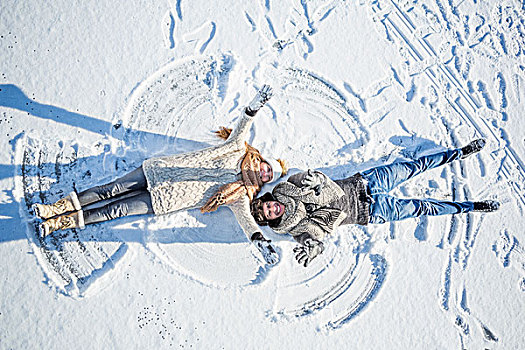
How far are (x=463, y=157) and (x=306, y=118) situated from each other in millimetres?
1348

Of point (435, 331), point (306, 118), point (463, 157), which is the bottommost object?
point (435, 331)

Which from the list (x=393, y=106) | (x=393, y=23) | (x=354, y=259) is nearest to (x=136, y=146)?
(x=354, y=259)

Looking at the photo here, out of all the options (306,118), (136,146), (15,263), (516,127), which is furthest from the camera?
(516,127)

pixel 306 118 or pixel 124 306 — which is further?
pixel 306 118

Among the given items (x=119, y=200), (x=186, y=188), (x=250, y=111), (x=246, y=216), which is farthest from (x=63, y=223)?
(x=250, y=111)

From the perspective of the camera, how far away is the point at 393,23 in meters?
3.45

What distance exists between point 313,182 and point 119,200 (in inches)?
53.1

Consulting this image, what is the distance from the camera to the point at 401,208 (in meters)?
2.90

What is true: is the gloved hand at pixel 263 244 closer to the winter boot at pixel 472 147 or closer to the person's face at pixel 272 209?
the person's face at pixel 272 209

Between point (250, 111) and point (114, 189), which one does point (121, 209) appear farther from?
point (250, 111)

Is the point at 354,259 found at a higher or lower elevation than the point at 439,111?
lower

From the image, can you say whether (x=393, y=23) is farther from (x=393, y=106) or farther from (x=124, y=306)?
(x=124, y=306)

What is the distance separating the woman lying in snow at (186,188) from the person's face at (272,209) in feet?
0.35

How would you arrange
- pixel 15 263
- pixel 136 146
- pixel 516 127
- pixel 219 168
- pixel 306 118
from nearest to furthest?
pixel 219 168 < pixel 15 263 < pixel 136 146 < pixel 306 118 < pixel 516 127
